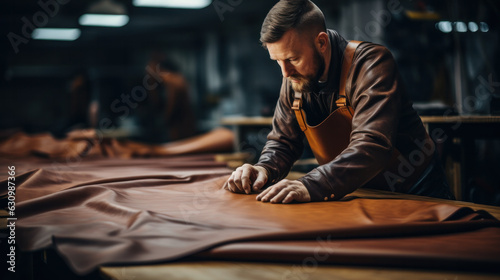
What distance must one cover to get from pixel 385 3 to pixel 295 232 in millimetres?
5463

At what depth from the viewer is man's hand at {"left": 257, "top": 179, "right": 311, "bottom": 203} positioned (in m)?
1.30

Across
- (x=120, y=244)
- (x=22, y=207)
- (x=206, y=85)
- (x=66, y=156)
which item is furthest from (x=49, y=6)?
(x=120, y=244)

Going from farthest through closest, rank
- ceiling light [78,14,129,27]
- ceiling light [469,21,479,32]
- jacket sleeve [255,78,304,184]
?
ceiling light [78,14,129,27] → ceiling light [469,21,479,32] → jacket sleeve [255,78,304,184]

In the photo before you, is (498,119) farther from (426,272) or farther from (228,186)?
(426,272)

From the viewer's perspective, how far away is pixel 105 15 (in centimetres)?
704

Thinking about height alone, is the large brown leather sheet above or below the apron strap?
below

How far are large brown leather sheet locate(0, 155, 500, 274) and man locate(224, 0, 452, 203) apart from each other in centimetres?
8

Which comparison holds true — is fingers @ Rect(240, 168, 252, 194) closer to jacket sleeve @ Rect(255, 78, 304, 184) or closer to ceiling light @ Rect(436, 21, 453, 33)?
jacket sleeve @ Rect(255, 78, 304, 184)

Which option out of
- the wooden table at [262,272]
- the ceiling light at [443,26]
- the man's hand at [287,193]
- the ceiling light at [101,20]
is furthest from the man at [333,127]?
the ceiling light at [101,20]

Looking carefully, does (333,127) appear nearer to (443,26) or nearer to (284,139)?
(284,139)

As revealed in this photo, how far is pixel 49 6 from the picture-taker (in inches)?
311

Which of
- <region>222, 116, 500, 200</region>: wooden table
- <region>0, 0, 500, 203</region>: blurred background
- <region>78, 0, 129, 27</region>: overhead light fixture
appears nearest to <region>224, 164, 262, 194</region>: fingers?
<region>222, 116, 500, 200</region>: wooden table

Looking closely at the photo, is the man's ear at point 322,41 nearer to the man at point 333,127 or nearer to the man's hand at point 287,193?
the man at point 333,127

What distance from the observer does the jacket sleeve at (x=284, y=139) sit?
1.75 metres
